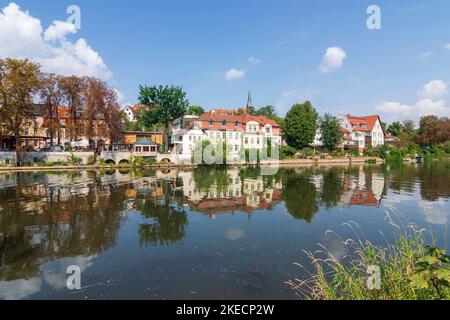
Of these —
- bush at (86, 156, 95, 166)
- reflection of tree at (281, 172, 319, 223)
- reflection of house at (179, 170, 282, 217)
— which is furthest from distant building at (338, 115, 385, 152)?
bush at (86, 156, 95, 166)

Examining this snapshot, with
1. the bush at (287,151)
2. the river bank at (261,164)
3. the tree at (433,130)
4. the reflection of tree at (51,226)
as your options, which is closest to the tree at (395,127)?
the tree at (433,130)

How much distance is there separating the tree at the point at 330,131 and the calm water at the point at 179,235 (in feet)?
158

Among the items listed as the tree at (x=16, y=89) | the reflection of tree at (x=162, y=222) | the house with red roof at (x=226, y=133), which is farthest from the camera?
the house with red roof at (x=226, y=133)

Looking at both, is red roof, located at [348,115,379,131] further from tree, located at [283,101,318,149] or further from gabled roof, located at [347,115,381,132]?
tree, located at [283,101,318,149]

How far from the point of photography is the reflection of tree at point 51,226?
990cm

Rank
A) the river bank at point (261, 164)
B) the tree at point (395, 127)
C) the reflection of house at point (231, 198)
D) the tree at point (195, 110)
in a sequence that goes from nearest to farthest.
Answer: the reflection of house at point (231, 198) < the river bank at point (261, 164) < the tree at point (195, 110) < the tree at point (395, 127)

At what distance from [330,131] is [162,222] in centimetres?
6413

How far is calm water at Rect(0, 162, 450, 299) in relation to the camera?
8.00 meters

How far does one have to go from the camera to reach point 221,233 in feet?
42.4

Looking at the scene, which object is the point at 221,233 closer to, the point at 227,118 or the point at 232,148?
the point at 232,148

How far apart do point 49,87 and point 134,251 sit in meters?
47.3

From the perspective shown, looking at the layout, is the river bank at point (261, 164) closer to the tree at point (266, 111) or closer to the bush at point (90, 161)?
the bush at point (90, 161)

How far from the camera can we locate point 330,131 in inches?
2758
